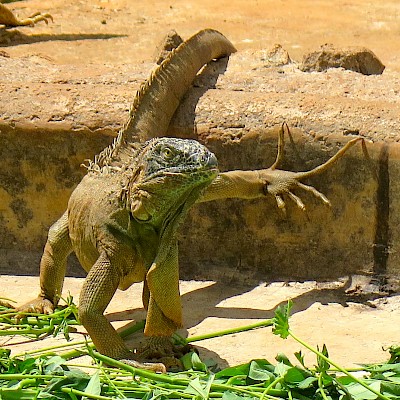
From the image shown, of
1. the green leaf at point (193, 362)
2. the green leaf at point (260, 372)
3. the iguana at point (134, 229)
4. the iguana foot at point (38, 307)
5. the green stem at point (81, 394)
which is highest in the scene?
the iguana at point (134, 229)

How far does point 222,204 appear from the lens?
5.93 meters

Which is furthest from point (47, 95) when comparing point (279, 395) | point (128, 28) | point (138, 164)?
point (128, 28)

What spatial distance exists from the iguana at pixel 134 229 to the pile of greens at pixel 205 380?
0.66 ft

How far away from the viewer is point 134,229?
4.70 meters

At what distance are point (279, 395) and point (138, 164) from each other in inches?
50.4

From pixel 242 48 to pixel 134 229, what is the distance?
4.62 m

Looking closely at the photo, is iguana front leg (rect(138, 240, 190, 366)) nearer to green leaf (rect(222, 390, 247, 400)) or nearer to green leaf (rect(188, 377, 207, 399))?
green leaf (rect(188, 377, 207, 399))

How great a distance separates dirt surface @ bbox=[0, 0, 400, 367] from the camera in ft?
16.5

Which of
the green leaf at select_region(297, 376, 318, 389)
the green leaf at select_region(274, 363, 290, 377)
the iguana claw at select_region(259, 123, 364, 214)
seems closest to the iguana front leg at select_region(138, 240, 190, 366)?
the green leaf at select_region(274, 363, 290, 377)

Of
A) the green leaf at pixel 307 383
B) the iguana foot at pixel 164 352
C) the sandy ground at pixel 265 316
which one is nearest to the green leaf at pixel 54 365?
the iguana foot at pixel 164 352

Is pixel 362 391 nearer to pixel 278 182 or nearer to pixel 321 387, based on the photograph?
pixel 321 387

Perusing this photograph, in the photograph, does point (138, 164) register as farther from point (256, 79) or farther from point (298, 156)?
point (256, 79)

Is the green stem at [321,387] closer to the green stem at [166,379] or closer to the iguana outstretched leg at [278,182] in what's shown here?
the green stem at [166,379]

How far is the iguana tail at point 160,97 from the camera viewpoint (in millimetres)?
5129
